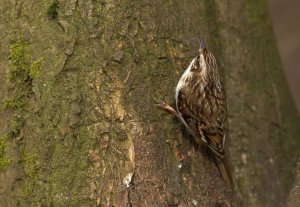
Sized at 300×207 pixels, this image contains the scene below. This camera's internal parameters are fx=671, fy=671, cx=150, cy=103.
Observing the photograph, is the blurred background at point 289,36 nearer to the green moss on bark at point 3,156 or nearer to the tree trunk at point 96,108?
the tree trunk at point 96,108

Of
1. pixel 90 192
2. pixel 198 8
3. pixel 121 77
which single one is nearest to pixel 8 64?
pixel 121 77

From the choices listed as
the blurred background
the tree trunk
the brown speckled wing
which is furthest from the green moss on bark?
the blurred background

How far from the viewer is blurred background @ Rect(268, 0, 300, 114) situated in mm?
7051

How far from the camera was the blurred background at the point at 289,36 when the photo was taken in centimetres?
705

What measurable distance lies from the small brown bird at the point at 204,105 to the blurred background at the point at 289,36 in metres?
3.62

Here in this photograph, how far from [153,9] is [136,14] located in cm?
10

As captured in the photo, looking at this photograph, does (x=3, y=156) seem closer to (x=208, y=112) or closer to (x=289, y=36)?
(x=208, y=112)

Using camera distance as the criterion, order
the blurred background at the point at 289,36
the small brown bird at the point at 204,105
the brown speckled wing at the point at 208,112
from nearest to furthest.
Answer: the small brown bird at the point at 204,105, the brown speckled wing at the point at 208,112, the blurred background at the point at 289,36

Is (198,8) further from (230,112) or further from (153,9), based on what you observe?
(230,112)

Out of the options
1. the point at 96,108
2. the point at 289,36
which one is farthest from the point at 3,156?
the point at 289,36

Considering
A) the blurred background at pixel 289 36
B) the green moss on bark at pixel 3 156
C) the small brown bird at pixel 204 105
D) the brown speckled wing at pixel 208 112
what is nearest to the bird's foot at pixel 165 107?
the small brown bird at pixel 204 105

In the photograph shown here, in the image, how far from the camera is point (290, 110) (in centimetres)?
389

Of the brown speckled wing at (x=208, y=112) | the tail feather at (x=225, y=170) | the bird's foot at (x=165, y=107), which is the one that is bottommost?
the tail feather at (x=225, y=170)

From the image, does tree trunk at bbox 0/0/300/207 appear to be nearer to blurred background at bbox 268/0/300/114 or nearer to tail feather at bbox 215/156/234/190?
tail feather at bbox 215/156/234/190
